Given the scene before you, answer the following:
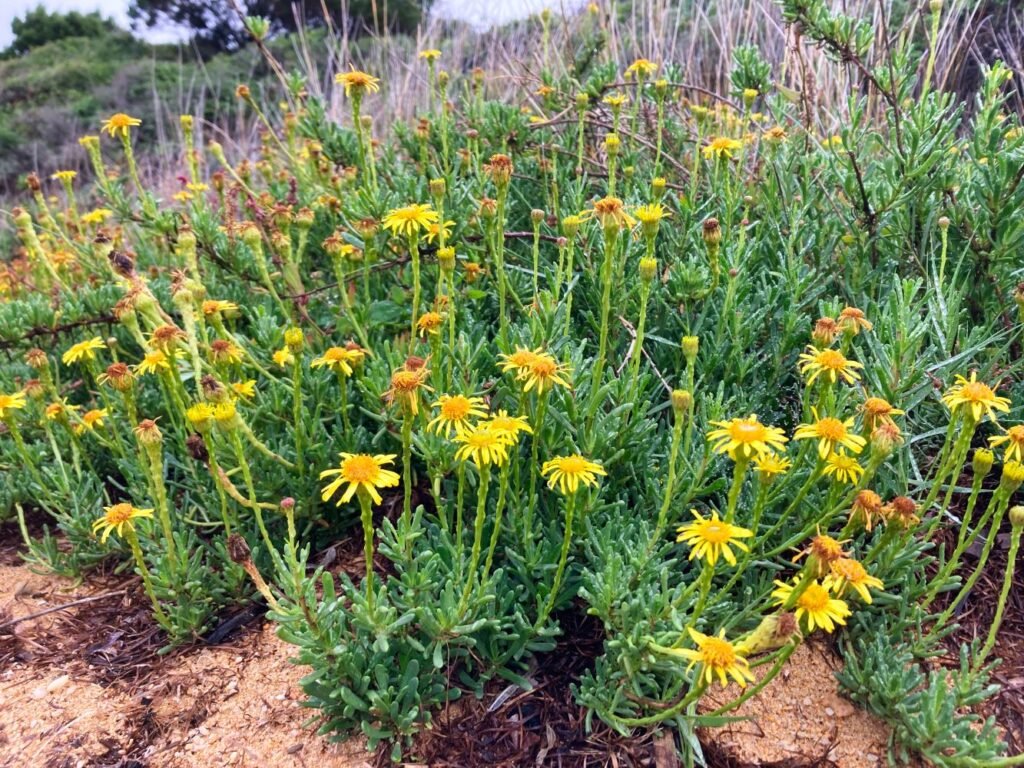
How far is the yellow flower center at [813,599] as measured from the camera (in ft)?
4.52

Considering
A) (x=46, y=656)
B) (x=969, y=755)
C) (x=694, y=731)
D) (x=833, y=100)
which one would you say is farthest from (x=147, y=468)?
(x=833, y=100)

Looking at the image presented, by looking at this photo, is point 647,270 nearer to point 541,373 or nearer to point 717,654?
point 541,373

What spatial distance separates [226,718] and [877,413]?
165cm

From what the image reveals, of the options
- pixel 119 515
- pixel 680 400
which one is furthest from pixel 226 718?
pixel 680 400

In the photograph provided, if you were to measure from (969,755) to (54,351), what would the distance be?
3269 mm

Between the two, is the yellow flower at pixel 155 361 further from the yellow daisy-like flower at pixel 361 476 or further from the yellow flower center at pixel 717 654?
the yellow flower center at pixel 717 654

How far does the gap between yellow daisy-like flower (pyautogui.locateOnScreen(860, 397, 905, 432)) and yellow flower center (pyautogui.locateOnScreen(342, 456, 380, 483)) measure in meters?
0.98

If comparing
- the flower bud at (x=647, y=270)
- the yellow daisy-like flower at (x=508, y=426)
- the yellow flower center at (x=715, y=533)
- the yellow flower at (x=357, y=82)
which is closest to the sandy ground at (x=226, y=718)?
the yellow flower center at (x=715, y=533)

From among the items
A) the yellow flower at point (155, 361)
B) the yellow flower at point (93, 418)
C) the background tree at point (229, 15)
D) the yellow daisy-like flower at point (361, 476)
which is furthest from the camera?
the background tree at point (229, 15)

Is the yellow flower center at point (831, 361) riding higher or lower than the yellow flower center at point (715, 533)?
higher

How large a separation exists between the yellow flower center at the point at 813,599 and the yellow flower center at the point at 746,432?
280 mm

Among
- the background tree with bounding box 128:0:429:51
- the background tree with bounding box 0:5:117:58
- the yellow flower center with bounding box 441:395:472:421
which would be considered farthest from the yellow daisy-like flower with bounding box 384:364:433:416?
the background tree with bounding box 0:5:117:58

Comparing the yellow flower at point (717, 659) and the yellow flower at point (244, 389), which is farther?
the yellow flower at point (244, 389)

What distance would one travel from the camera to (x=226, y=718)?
6.23 feet
